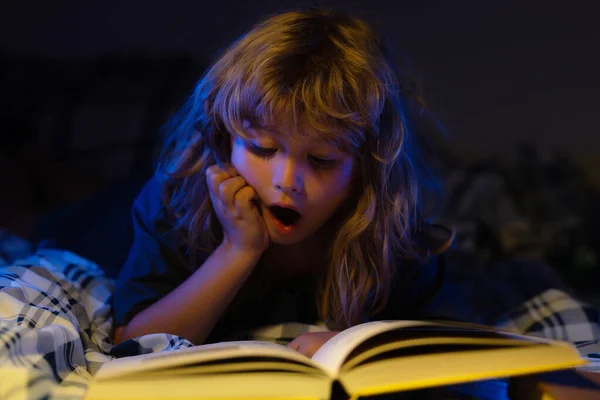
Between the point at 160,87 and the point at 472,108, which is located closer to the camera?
the point at 160,87

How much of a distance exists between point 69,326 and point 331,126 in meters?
0.36

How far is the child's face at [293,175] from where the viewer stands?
0.74 meters

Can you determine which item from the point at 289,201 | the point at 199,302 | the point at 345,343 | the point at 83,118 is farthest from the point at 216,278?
the point at 83,118

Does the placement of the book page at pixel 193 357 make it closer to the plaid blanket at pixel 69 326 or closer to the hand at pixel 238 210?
the plaid blanket at pixel 69 326

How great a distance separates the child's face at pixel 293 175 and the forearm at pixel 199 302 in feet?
0.21

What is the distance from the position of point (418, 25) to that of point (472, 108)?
27 centimetres

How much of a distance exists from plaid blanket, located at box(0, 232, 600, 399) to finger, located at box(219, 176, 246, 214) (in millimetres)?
173

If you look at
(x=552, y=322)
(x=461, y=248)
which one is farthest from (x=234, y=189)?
(x=461, y=248)

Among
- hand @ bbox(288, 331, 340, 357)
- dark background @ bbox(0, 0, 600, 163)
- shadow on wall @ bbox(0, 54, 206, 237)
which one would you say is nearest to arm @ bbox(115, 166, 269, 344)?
hand @ bbox(288, 331, 340, 357)

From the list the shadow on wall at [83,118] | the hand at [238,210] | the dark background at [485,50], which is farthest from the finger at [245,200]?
the dark background at [485,50]

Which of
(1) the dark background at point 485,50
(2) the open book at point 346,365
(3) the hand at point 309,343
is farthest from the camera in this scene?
(1) the dark background at point 485,50

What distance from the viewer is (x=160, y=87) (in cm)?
166

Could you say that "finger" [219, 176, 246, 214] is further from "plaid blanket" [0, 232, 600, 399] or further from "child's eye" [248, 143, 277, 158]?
"plaid blanket" [0, 232, 600, 399]

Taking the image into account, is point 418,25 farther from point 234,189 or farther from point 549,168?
point 234,189
